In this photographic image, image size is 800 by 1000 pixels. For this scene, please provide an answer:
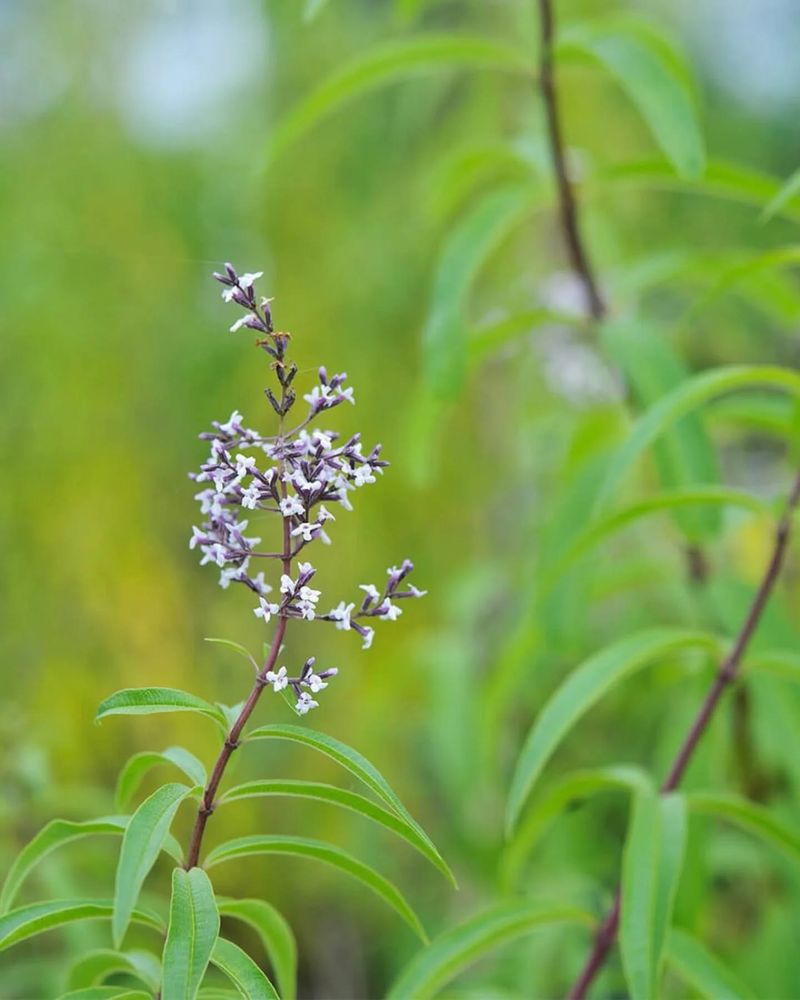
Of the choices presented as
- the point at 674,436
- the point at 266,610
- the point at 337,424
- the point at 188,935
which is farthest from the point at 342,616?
the point at 337,424

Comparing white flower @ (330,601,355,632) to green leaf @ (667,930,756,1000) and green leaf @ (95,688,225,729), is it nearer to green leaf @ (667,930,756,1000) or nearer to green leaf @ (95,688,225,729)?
green leaf @ (95,688,225,729)

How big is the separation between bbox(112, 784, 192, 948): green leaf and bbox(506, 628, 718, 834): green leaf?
0.73ft

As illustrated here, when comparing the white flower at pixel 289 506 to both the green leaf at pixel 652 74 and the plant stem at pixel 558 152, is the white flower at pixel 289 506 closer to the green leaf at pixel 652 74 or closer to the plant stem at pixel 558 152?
the green leaf at pixel 652 74

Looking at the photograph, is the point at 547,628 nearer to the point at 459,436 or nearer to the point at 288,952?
the point at 288,952

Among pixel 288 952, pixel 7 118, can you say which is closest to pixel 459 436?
pixel 7 118

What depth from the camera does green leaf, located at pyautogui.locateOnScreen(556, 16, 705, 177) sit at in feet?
2.45

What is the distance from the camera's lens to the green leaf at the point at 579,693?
2.09 feet

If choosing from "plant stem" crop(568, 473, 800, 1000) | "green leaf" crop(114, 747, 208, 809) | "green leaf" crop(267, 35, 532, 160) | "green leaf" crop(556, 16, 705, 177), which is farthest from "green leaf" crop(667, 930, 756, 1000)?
"green leaf" crop(267, 35, 532, 160)

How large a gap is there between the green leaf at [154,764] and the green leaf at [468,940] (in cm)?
19

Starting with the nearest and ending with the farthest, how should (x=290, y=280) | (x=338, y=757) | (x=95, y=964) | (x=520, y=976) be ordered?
(x=338, y=757) < (x=95, y=964) < (x=520, y=976) < (x=290, y=280)

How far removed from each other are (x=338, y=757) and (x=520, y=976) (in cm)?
75

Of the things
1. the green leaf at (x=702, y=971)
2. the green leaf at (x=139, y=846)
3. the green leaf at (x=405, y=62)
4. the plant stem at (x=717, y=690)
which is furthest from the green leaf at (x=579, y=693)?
the green leaf at (x=405, y=62)

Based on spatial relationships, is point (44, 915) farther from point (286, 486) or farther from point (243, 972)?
point (286, 486)

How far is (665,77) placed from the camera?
81 cm
